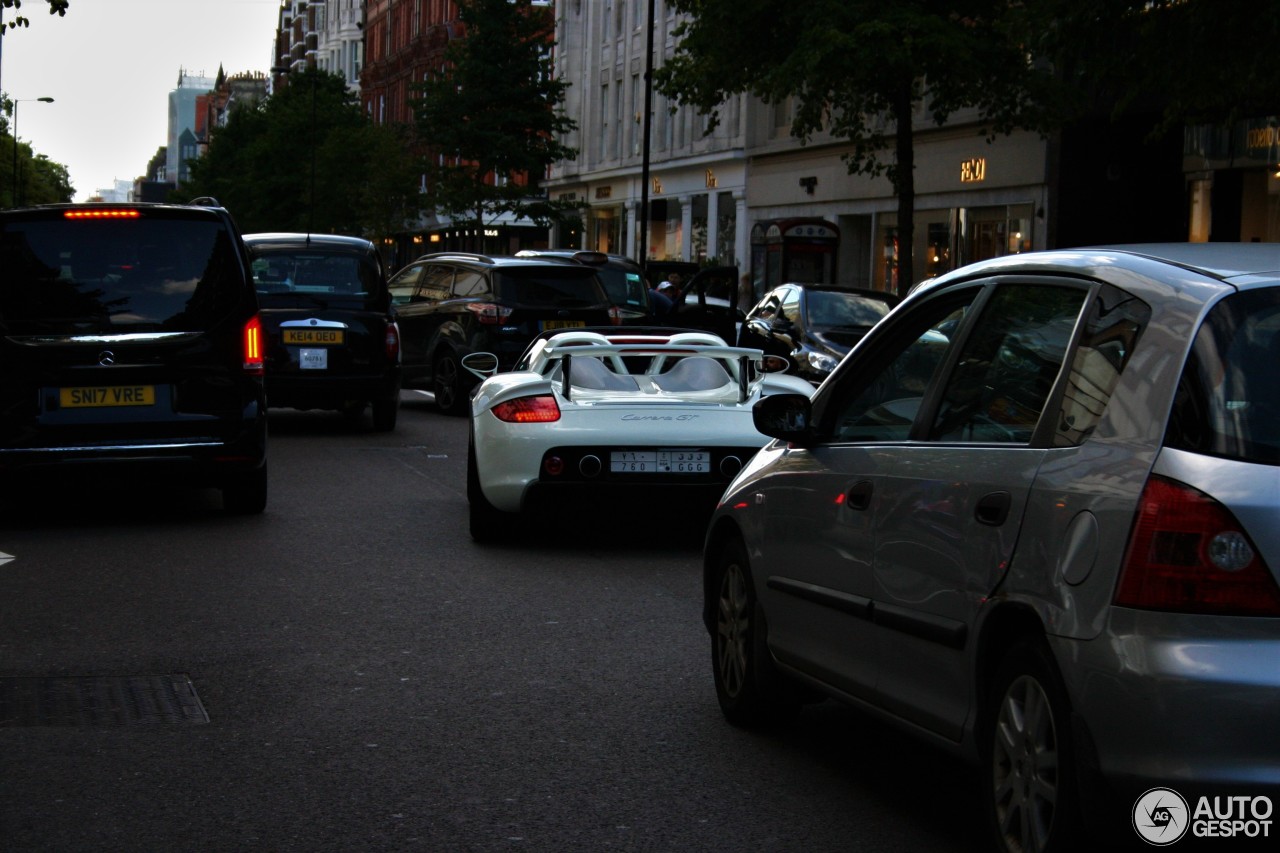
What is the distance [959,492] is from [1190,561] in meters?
0.96

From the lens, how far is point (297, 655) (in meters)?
7.67

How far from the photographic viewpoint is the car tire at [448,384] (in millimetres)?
22078

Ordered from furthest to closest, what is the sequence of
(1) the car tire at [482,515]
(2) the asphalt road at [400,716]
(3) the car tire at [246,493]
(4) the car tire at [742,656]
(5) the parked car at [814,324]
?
(5) the parked car at [814,324] → (3) the car tire at [246,493] → (1) the car tire at [482,515] → (4) the car tire at [742,656] → (2) the asphalt road at [400,716]

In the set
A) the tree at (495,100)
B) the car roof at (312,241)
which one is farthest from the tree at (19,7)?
the tree at (495,100)

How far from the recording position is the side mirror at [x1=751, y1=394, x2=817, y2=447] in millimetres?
5859

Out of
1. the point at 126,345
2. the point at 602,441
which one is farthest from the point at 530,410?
the point at 126,345

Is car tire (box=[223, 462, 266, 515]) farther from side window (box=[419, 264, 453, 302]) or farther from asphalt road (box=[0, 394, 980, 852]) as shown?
side window (box=[419, 264, 453, 302])

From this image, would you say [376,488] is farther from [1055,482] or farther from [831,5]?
[831,5]

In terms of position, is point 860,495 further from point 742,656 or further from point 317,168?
point 317,168

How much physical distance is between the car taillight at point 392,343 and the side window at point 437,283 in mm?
3815

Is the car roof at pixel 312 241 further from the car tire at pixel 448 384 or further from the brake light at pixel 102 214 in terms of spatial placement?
the brake light at pixel 102 214

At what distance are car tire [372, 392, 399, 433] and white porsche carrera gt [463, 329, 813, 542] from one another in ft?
26.2

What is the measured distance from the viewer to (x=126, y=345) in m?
11.4

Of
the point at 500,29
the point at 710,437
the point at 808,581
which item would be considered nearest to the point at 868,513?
the point at 808,581
